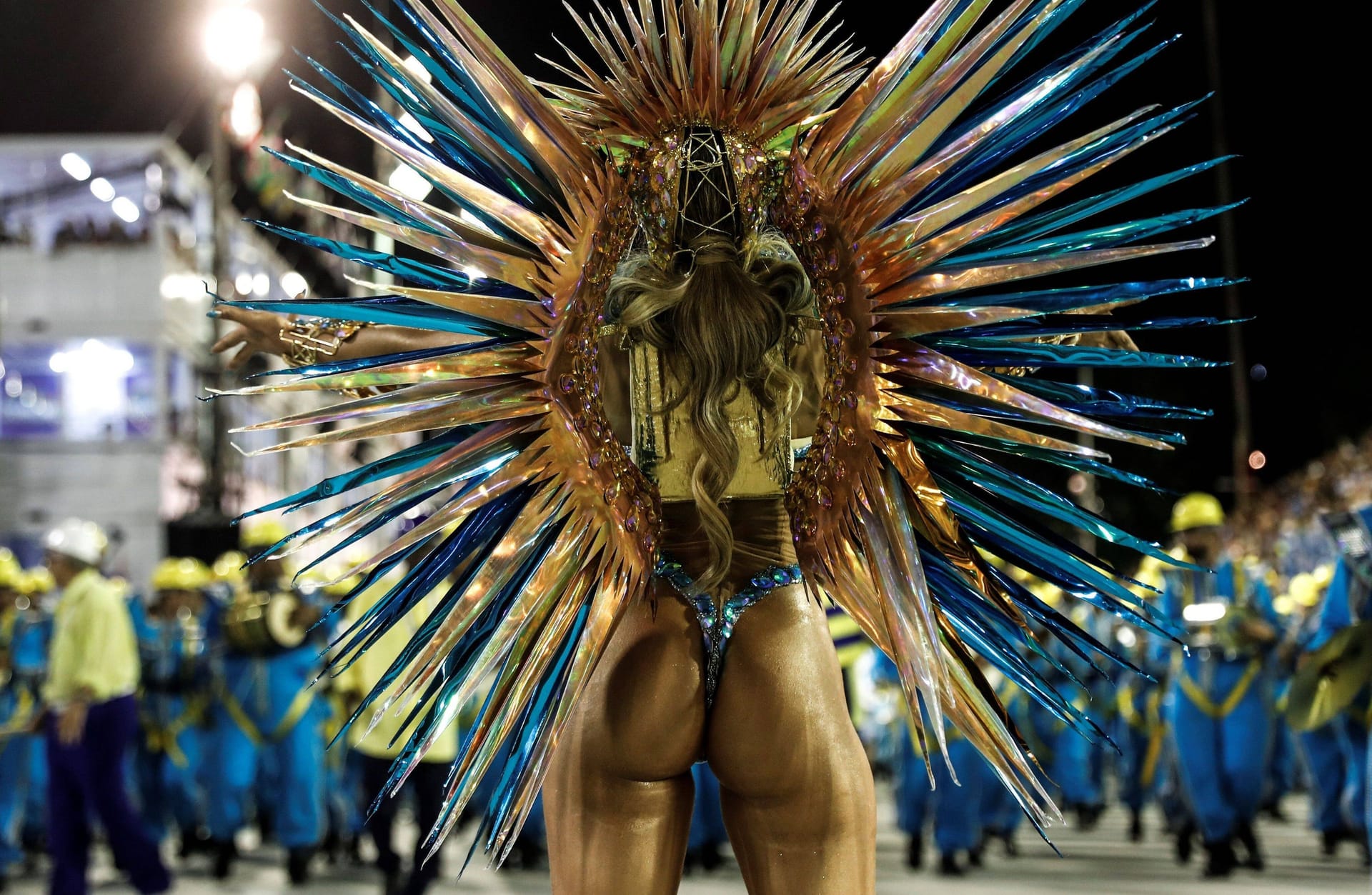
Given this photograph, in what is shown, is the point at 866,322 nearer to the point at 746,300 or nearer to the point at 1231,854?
the point at 746,300

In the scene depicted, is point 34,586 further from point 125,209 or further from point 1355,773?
point 125,209

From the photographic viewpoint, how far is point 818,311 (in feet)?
8.76

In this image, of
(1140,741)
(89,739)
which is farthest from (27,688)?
(1140,741)

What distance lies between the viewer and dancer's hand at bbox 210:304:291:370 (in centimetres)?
288

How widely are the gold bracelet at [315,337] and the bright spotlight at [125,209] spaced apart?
1128 inches

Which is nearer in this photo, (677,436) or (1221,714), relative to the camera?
(677,436)

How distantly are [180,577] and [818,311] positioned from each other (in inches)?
426

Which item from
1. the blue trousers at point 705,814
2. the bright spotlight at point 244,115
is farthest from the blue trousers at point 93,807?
the bright spotlight at point 244,115

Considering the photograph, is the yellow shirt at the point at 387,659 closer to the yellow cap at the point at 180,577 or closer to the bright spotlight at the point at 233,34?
the yellow cap at the point at 180,577

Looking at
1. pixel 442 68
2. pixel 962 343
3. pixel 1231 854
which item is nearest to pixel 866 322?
pixel 962 343

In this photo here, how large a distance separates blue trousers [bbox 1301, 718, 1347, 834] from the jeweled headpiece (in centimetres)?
861


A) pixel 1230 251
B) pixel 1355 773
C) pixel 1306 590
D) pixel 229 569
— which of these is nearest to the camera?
pixel 1355 773

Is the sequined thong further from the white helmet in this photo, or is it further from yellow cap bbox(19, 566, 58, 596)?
yellow cap bbox(19, 566, 58, 596)

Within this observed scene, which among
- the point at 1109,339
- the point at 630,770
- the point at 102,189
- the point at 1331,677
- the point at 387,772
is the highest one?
the point at 102,189
